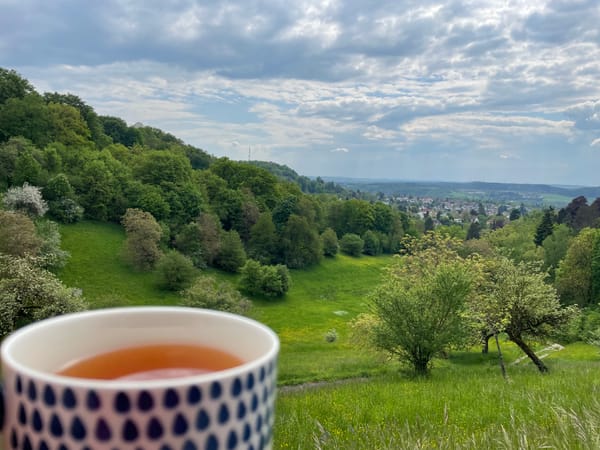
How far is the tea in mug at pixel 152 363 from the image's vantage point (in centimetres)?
97

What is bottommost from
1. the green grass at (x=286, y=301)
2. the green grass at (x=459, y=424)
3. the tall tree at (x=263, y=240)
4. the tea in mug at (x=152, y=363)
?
the green grass at (x=286, y=301)

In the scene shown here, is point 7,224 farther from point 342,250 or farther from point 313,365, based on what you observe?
point 342,250

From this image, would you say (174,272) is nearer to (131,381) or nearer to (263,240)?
(263,240)

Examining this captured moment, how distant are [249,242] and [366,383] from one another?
43.7m

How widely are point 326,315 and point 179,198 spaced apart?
20483mm

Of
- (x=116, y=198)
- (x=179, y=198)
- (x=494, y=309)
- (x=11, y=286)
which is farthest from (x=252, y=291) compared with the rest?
(x=494, y=309)

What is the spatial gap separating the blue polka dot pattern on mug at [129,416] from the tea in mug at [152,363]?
0.19 metres

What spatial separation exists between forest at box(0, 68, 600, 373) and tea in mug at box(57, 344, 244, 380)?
44.1 ft

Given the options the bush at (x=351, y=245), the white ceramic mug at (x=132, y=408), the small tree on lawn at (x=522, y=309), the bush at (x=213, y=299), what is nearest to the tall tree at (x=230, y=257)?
the bush at (x=213, y=299)

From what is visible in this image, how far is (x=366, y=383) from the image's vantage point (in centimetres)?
1022

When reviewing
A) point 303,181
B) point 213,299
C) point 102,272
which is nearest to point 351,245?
point 102,272

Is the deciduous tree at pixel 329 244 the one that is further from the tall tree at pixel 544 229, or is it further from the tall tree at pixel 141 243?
the tall tree at pixel 544 229

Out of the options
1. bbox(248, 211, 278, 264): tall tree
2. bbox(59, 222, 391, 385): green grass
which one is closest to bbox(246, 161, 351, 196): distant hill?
bbox(248, 211, 278, 264): tall tree

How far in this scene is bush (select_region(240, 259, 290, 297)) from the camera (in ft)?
138
